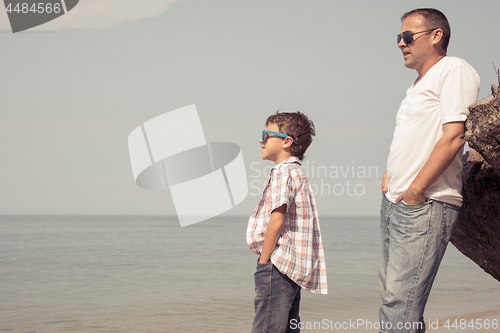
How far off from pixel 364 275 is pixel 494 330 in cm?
668

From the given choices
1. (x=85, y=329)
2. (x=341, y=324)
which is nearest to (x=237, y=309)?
(x=341, y=324)

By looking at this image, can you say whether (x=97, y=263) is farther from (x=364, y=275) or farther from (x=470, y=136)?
(x=470, y=136)

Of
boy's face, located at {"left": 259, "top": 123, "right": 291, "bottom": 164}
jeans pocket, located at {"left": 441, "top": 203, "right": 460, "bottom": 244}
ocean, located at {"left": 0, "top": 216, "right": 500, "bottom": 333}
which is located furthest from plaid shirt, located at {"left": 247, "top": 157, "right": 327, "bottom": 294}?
ocean, located at {"left": 0, "top": 216, "right": 500, "bottom": 333}

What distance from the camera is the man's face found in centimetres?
241

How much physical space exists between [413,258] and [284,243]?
0.76 m

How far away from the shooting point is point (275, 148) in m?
2.94

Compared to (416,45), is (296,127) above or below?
below

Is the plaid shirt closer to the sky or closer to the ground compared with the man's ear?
closer to the ground

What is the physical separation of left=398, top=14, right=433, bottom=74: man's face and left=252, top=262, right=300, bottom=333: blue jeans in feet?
4.88

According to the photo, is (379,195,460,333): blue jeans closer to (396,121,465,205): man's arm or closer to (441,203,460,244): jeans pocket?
(441,203,460,244): jeans pocket

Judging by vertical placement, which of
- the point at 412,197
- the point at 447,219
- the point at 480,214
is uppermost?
the point at 412,197

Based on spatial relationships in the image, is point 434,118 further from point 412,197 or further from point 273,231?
point 273,231

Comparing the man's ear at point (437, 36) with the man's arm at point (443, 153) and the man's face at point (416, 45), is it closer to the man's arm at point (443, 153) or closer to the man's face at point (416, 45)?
the man's face at point (416, 45)

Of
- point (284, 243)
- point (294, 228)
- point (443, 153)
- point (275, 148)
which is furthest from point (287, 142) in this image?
point (443, 153)
